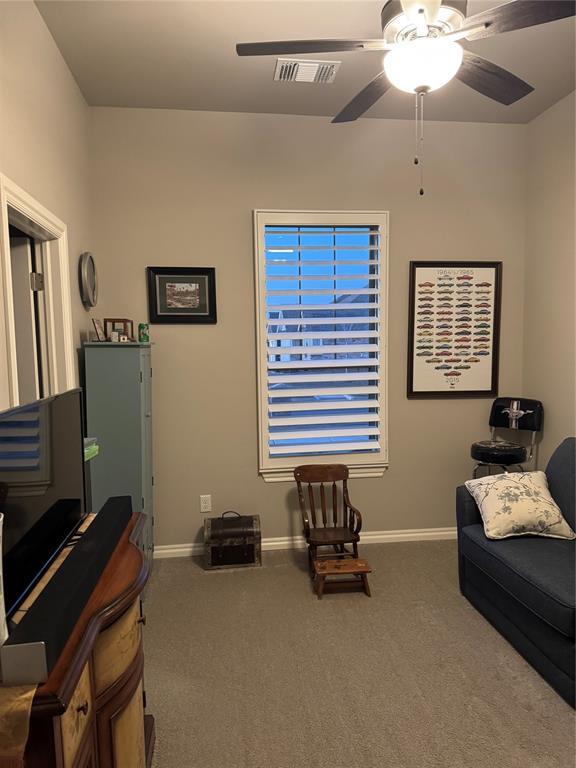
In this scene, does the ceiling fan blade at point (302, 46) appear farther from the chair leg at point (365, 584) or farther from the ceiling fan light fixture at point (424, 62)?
the chair leg at point (365, 584)

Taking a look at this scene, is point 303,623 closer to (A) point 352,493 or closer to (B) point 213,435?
(A) point 352,493

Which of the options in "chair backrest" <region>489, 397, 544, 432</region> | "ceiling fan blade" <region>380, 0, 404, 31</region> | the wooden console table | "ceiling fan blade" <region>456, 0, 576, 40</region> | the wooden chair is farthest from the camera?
"chair backrest" <region>489, 397, 544, 432</region>

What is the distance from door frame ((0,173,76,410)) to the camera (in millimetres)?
1835

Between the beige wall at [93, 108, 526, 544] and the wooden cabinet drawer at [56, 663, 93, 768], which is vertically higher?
the beige wall at [93, 108, 526, 544]

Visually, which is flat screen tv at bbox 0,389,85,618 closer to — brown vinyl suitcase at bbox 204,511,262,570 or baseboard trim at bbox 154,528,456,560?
brown vinyl suitcase at bbox 204,511,262,570

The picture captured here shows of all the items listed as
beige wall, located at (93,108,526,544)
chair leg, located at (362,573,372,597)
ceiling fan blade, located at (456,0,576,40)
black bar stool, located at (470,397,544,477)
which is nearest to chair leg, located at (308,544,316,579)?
chair leg, located at (362,573,372,597)

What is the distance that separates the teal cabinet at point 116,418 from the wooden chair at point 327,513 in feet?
3.56

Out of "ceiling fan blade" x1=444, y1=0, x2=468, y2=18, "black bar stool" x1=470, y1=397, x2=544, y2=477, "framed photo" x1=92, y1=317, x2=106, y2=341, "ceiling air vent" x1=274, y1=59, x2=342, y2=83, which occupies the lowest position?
"black bar stool" x1=470, y1=397, x2=544, y2=477

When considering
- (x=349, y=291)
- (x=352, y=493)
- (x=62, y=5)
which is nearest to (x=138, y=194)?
(x=62, y=5)

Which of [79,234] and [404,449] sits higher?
[79,234]

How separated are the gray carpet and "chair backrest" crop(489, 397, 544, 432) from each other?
A: 126 cm

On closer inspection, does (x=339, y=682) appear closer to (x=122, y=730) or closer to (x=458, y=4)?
(x=122, y=730)

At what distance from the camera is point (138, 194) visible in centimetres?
336

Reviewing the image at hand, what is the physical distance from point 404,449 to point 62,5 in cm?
338
